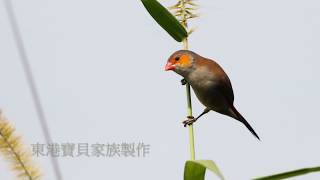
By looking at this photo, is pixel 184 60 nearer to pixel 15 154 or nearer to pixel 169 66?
pixel 169 66

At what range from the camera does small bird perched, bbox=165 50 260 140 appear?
1.50 m

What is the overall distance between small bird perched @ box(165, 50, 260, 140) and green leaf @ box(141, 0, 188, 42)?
437 millimetres

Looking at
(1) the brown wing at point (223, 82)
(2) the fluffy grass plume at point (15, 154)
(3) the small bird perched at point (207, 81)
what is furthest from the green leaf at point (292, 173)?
(1) the brown wing at point (223, 82)

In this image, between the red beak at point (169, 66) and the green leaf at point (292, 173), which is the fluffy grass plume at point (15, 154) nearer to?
the green leaf at point (292, 173)

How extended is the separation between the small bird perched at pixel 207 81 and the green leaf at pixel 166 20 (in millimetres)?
437

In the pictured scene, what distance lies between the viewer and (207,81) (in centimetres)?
163

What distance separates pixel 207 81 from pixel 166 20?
2.15 feet

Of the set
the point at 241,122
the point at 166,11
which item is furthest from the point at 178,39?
the point at 241,122

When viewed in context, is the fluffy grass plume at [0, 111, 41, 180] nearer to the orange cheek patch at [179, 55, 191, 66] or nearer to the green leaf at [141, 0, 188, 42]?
Answer: the green leaf at [141, 0, 188, 42]

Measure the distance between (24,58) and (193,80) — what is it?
2.99 feet

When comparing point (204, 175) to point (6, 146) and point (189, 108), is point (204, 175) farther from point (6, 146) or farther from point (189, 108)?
point (6, 146)

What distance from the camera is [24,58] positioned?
27.0 inches

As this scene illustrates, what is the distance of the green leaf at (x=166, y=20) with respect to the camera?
0.99 m

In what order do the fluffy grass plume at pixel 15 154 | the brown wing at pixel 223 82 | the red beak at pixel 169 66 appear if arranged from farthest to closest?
the brown wing at pixel 223 82 < the red beak at pixel 169 66 < the fluffy grass plume at pixel 15 154
